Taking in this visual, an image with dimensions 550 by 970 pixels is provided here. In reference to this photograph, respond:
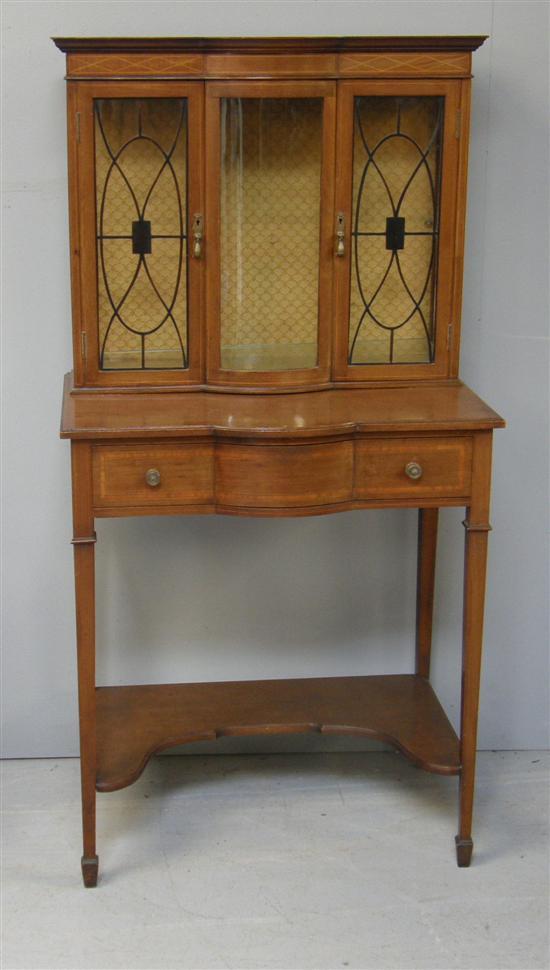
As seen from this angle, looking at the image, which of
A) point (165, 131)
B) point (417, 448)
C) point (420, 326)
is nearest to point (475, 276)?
point (420, 326)

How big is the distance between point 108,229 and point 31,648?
114 centimetres

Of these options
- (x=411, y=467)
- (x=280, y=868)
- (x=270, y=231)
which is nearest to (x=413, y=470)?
(x=411, y=467)

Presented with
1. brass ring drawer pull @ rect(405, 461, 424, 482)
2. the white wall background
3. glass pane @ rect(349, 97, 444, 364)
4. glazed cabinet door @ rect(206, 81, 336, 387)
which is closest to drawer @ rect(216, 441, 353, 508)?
brass ring drawer pull @ rect(405, 461, 424, 482)

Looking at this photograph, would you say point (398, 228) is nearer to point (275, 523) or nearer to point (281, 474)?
point (281, 474)

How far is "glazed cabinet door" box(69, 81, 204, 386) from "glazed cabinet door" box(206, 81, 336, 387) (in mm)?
46

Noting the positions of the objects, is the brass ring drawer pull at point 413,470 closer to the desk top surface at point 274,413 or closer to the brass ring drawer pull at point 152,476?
the desk top surface at point 274,413

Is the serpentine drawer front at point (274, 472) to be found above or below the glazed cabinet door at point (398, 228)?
below

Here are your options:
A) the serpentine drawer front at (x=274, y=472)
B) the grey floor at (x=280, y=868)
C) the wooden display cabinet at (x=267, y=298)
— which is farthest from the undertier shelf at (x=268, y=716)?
the serpentine drawer front at (x=274, y=472)

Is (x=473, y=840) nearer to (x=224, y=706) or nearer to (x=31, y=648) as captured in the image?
(x=224, y=706)

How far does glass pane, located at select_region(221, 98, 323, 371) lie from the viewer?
272 cm

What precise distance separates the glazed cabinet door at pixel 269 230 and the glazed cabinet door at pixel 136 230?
0.15 ft

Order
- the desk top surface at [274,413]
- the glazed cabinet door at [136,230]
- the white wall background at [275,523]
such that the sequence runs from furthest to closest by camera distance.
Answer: the white wall background at [275,523]
the glazed cabinet door at [136,230]
the desk top surface at [274,413]

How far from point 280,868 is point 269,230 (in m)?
1.47

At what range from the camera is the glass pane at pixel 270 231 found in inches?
107
